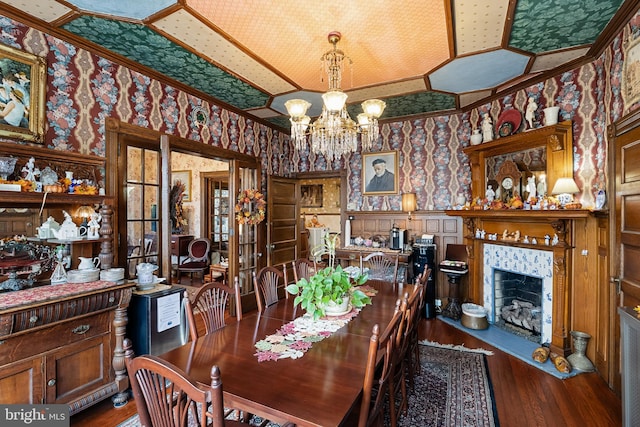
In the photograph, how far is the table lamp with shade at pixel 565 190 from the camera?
2939 millimetres

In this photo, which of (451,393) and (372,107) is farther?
(372,107)

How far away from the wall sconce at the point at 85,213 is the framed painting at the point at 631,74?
4.34m

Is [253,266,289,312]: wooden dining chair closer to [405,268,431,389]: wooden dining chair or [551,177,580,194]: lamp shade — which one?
[405,268,431,389]: wooden dining chair

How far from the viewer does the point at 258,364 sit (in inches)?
57.7

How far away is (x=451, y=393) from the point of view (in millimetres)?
2484

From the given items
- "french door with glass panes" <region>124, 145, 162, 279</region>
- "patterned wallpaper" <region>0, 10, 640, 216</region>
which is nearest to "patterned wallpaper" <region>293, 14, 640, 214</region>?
"patterned wallpaper" <region>0, 10, 640, 216</region>

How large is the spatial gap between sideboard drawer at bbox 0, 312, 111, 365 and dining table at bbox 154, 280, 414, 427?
1.02 m

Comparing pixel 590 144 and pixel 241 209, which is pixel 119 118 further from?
pixel 590 144

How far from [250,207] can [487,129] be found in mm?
3424

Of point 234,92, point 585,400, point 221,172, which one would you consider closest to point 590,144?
point 585,400

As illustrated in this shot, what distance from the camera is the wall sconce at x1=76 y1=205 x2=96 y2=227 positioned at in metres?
2.55

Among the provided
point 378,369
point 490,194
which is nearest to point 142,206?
point 378,369

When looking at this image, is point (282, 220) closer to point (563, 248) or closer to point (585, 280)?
point (563, 248)

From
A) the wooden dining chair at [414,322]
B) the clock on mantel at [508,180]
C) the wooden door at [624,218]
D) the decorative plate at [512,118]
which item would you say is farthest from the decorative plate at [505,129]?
the wooden dining chair at [414,322]
